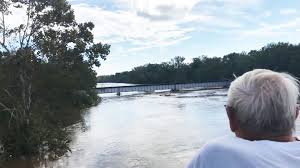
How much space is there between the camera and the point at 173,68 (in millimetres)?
161750

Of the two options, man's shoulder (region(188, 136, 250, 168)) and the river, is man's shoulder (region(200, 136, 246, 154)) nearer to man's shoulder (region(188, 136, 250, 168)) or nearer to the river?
man's shoulder (region(188, 136, 250, 168))

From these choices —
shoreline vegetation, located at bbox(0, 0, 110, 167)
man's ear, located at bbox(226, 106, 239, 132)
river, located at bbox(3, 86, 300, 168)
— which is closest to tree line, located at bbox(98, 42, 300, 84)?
river, located at bbox(3, 86, 300, 168)

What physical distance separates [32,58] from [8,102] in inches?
94.0

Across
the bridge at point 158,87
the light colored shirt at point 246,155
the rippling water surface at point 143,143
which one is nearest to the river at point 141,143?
the rippling water surface at point 143,143

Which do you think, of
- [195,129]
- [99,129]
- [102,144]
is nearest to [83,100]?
[99,129]

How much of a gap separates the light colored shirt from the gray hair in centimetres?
8

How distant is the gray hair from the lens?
7.00 feet

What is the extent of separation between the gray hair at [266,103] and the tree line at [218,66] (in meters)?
89.7

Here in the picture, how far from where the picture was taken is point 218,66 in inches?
5595

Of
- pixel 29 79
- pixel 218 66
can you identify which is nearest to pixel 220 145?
pixel 29 79

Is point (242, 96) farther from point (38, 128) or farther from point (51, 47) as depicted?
point (51, 47)

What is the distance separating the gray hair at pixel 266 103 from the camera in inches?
84.0

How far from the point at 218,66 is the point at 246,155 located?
14157 centimetres

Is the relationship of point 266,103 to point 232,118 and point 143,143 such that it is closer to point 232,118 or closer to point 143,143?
point 232,118
